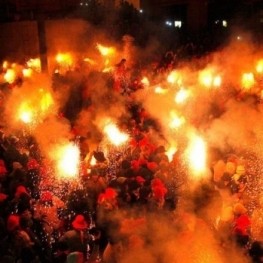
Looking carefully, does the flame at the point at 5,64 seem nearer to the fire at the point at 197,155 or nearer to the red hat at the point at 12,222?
the fire at the point at 197,155

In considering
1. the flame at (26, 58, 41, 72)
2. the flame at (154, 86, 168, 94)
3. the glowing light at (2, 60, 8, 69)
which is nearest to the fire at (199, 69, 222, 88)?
the flame at (154, 86, 168, 94)

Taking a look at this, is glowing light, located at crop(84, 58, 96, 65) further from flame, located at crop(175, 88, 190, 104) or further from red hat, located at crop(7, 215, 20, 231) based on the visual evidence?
red hat, located at crop(7, 215, 20, 231)

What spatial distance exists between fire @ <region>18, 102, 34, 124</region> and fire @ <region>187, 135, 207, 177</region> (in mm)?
3414

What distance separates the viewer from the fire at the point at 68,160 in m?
7.90

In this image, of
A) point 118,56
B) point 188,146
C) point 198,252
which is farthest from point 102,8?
point 198,252

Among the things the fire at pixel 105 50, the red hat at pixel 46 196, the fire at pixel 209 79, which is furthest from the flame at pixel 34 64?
the red hat at pixel 46 196

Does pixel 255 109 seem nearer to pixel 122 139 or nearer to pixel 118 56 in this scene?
pixel 122 139

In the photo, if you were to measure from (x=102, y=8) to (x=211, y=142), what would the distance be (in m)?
9.06

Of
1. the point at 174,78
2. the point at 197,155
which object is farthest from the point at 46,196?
the point at 174,78

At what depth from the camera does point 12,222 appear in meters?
5.45

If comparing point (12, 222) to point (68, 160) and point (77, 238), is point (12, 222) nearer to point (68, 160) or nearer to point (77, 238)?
point (77, 238)

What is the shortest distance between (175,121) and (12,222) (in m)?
4.87

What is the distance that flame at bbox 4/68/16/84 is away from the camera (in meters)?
12.4

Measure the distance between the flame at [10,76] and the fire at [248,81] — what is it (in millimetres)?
6000
